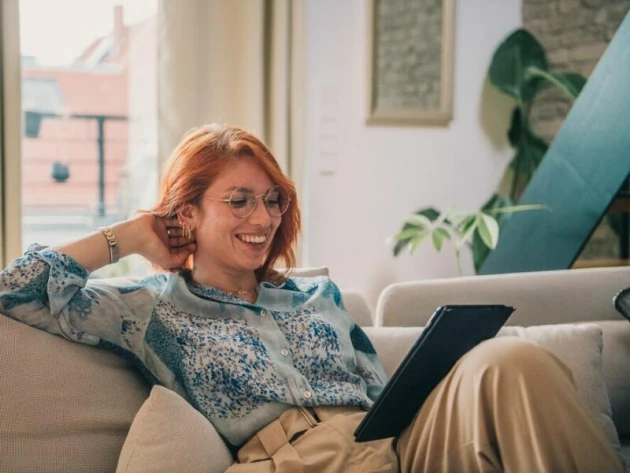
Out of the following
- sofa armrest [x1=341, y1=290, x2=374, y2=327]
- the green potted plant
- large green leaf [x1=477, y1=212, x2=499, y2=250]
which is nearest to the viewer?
sofa armrest [x1=341, y1=290, x2=374, y2=327]

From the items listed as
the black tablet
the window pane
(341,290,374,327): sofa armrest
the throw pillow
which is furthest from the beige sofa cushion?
the window pane

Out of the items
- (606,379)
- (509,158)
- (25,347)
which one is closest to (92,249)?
(25,347)

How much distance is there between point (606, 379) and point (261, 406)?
38.5 inches

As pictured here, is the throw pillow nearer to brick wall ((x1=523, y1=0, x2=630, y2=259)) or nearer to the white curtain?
the white curtain

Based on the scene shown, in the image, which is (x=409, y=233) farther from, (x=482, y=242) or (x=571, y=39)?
(x=571, y=39)

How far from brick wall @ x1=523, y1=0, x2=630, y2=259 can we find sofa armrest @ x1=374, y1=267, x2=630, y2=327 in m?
1.99

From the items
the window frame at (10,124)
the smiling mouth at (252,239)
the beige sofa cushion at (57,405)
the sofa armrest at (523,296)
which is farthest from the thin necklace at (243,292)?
the window frame at (10,124)

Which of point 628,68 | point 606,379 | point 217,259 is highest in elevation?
point 628,68

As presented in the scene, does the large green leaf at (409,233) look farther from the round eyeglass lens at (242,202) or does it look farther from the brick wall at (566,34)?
the round eyeglass lens at (242,202)

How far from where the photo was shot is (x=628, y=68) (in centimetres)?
316

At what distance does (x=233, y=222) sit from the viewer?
199 centimetres

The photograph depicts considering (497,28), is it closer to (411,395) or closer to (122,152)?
(122,152)

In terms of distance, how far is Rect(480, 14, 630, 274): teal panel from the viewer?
323 cm

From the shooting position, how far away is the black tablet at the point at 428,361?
1.60m
